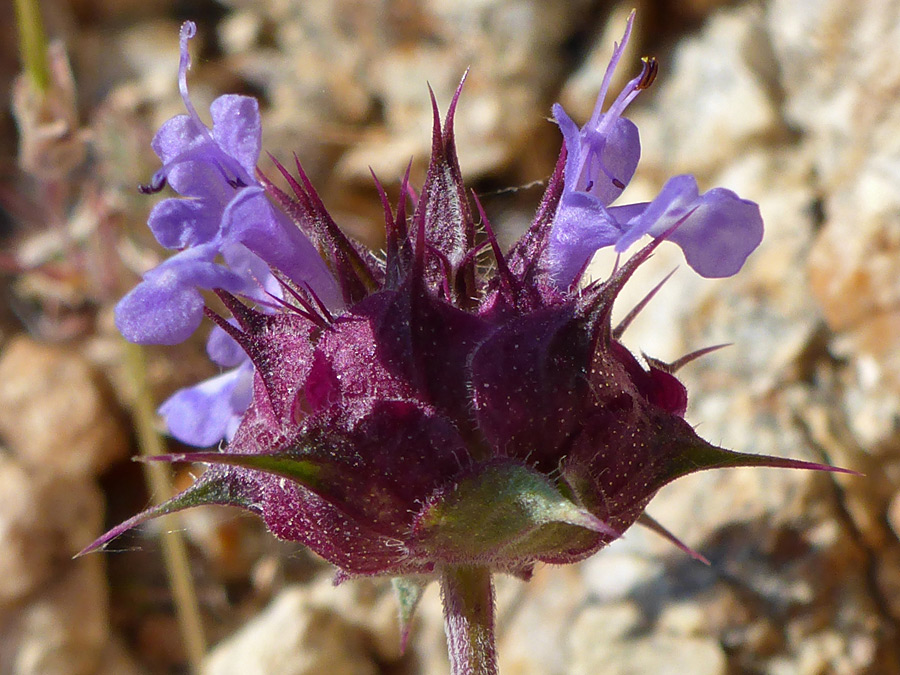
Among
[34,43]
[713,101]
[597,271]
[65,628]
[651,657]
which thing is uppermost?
[713,101]

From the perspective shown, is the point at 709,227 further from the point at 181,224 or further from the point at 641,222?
the point at 181,224

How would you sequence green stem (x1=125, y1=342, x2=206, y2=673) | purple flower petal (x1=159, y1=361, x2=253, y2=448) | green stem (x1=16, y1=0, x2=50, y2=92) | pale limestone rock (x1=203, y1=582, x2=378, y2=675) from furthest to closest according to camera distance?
green stem (x1=125, y1=342, x2=206, y2=673) → pale limestone rock (x1=203, y1=582, x2=378, y2=675) → green stem (x1=16, y1=0, x2=50, y2=92) → purple flower petal (x1=159, y1=361, x2=253, y2=448)

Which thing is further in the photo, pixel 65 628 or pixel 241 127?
pixel 65 628

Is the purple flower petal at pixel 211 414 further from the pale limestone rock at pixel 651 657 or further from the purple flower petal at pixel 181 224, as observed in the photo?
the pale limestone rock at pixel 651 657

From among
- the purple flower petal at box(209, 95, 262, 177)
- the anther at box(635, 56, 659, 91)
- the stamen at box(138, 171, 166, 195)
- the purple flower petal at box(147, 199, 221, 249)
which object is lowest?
the purple flower petal at box(147, 199, 221, 249)

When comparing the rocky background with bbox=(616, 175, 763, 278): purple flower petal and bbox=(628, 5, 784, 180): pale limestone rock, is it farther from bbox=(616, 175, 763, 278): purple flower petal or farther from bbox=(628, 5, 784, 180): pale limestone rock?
bbox=(616, 175, 763, 278): purple flower petal

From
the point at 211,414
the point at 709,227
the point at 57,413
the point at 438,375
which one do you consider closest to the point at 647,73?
the point at 709,227

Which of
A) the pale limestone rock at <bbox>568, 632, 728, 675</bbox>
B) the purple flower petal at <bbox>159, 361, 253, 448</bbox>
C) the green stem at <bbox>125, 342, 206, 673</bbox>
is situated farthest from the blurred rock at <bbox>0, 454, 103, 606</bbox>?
the pale limestone rock at <bbox>568, 632, 728, 675</bbox>
